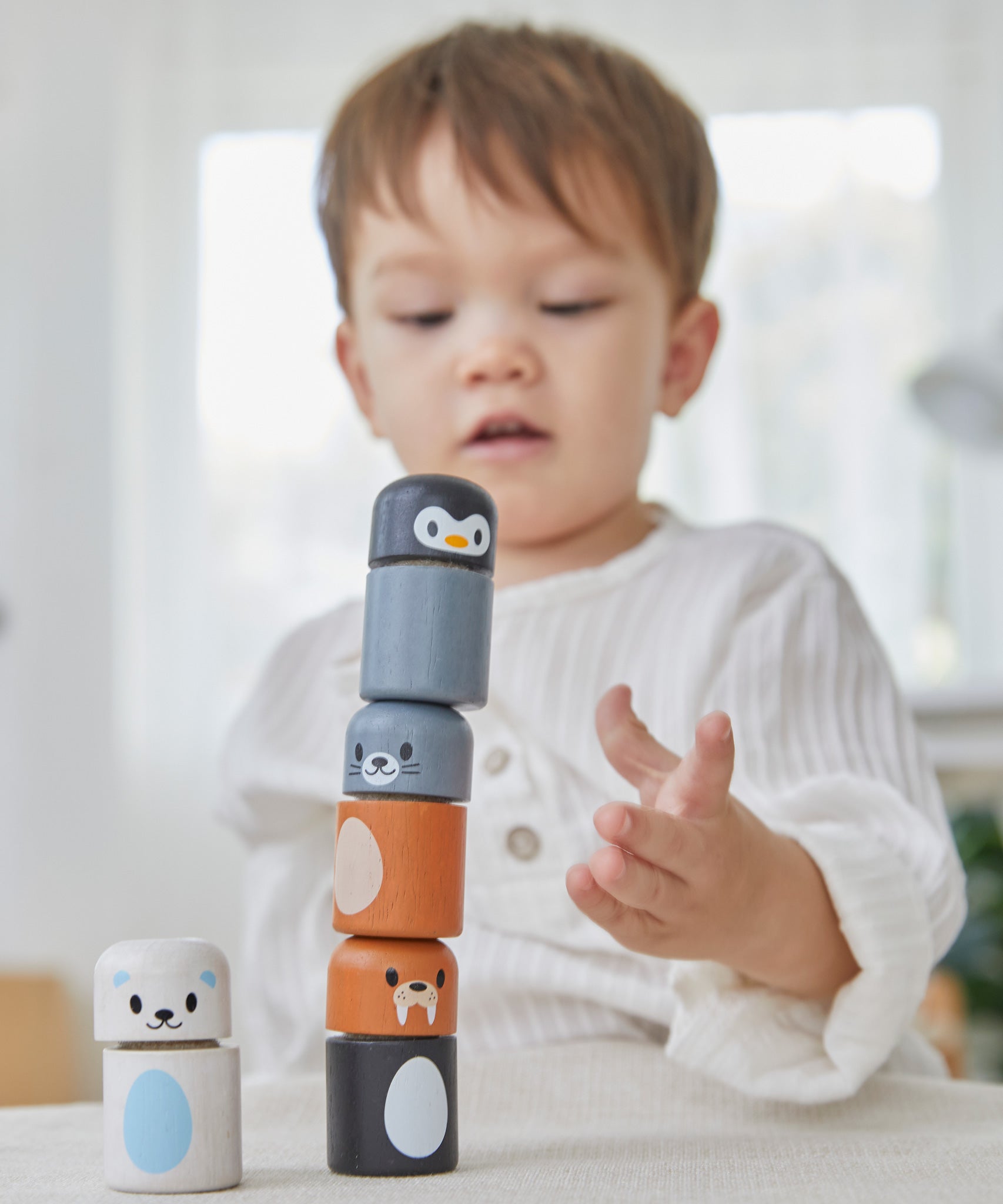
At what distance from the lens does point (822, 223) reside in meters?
2.47

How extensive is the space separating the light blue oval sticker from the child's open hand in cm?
14

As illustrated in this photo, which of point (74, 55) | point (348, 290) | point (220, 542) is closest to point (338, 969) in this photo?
point (348, 290)

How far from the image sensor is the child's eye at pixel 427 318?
0.80 meters

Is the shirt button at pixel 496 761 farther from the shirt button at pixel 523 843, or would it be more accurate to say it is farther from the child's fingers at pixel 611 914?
the child's fingers at pixel 611 914

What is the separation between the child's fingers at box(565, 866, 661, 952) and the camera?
1.48 feet

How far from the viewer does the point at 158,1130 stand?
421mm

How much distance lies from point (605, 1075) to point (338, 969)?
0.24m

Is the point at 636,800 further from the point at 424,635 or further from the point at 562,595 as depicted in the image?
the point at 424,635

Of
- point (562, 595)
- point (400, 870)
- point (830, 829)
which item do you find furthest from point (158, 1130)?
point (562, 595)

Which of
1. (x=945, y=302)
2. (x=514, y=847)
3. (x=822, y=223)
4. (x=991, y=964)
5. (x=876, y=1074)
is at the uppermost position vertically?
(x=822, y=223)

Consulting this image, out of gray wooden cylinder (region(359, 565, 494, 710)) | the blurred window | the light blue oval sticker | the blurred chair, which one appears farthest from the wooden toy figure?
the blurred window

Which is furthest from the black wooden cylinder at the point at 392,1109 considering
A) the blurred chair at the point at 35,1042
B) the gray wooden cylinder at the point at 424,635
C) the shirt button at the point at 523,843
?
the blurred chair at the point at 35,1042

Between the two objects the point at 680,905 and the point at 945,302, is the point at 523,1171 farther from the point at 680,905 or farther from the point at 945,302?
the point at 945,302

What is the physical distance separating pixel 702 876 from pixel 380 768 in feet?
0.43
